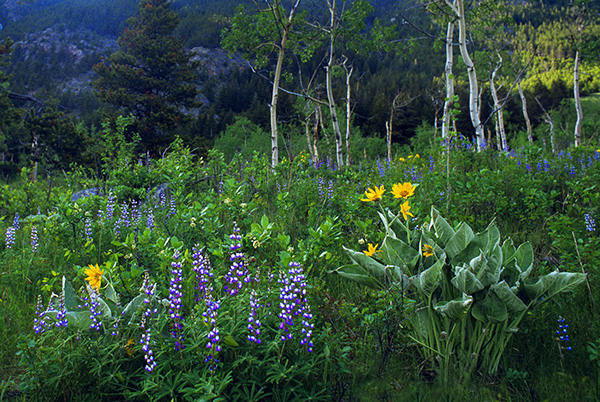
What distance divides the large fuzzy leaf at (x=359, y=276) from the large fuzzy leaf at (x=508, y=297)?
23.3 inches

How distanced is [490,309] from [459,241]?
1.32ft

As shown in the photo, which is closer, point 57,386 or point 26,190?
point 57,386

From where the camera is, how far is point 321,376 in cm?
173

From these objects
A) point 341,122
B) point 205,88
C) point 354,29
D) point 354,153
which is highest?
point 205,88

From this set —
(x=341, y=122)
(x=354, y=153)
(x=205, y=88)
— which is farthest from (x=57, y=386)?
(x=205, y=88)

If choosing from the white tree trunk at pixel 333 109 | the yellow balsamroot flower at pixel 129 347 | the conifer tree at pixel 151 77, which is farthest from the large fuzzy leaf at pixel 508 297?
the conifer tree at pixel 151 77

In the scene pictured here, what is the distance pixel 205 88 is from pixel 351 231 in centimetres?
7084

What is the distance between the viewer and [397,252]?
2010 millimetres

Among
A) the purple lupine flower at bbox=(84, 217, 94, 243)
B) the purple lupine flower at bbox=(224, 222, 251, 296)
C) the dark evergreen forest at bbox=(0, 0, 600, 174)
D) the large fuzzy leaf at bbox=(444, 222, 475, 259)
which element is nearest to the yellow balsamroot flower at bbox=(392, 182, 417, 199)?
the large fuzzy leaf at bbox=(444, 222, 475, 259)

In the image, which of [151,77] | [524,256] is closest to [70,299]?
[524,256]

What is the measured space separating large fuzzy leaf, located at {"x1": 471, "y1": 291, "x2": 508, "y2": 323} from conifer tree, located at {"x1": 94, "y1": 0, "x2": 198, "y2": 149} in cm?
2497

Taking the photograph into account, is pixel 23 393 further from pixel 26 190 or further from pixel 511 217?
pixel 26 190

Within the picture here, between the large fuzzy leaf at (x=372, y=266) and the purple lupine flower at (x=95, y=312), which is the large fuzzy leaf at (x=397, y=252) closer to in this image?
the large fuzzy leaf at (x=372, y=266)

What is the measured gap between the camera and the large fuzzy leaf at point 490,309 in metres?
1.68
